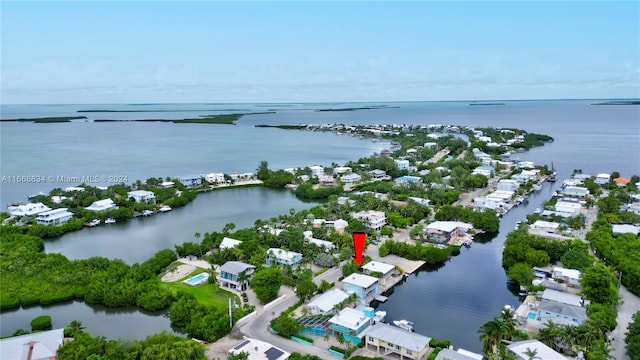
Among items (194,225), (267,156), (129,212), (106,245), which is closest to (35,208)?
(129,212)

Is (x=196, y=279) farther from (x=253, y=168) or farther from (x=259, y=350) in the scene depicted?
(x=253, y=168)

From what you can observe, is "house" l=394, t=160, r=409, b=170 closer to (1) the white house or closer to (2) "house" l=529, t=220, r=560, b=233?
(1) the white house

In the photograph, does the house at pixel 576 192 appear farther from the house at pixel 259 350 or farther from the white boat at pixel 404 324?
the house at pixel 259 350

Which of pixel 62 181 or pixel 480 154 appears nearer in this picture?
pixel 62 181

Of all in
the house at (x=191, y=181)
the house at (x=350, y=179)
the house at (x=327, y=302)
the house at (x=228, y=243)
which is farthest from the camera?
the house at (x=350, y=179)

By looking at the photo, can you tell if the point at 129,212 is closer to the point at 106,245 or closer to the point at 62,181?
the point at 106,245

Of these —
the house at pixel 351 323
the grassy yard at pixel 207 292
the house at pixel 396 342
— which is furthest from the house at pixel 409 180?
the house at pixel 396 342
